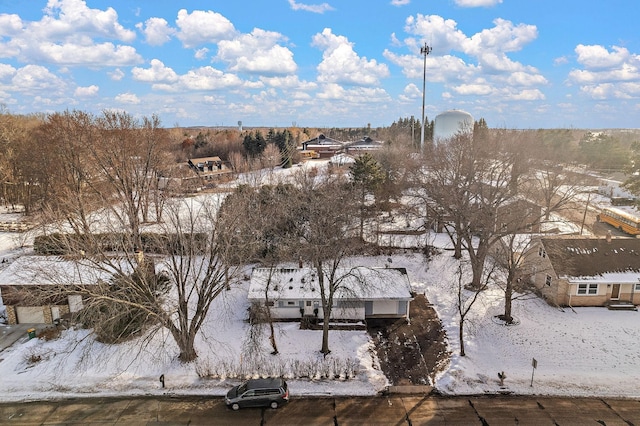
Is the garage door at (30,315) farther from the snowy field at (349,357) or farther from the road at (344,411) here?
the road at (344,411)

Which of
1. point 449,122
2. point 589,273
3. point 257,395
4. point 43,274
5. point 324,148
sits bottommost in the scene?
point 257,395

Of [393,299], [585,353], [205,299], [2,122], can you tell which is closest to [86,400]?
→ [205,299]

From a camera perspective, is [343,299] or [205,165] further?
[205,165]

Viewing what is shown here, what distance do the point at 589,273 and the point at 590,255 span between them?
171cm

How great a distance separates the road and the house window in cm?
917

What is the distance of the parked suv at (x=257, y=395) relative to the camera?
1685 centimetres

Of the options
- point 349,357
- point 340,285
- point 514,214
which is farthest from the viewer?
point 514,214

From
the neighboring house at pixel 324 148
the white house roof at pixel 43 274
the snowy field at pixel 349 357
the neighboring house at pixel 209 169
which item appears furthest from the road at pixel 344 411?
the neighboring house at pixel 324 148

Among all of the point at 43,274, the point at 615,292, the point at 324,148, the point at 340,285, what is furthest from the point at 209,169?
Answer: the point at 615,292

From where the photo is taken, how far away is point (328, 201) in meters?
22.5

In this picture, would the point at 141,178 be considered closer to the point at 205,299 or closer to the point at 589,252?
the point at 205,299

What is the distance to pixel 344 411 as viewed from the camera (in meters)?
16.9

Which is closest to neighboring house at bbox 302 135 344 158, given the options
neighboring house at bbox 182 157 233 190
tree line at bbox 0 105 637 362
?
neighboring house at bbox 182 157 233 190

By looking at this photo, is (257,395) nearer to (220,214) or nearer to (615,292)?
(220,214)
